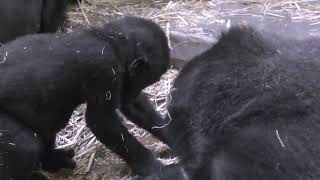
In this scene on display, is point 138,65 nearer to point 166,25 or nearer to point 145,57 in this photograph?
point 145,57

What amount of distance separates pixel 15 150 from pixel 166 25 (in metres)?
2.26

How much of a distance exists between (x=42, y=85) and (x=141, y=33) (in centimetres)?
60

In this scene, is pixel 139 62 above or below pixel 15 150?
above

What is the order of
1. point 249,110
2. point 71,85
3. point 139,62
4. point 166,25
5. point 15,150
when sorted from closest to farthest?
point 249,110 < point 15,150 < point 71,85 < point 139,62 < point 166,25

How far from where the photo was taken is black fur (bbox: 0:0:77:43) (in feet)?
14.2

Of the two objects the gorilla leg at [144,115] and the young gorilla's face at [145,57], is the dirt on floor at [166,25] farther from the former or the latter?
the young gorilla's face at [145,57]

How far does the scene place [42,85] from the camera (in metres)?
2.88

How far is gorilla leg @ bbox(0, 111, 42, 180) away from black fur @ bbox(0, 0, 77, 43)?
165 centimetres

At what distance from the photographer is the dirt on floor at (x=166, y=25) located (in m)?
3.38

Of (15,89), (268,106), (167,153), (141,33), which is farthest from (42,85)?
(268,106)

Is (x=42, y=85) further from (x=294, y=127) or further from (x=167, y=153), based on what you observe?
(x=294, y=127)

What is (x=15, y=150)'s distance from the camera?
2.78 m

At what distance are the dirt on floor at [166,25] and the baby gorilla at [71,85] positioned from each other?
0.17m

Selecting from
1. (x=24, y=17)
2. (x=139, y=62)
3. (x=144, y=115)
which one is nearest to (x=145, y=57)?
(x=139, y=62)
